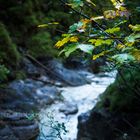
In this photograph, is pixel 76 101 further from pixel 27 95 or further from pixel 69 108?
pixel 27 95

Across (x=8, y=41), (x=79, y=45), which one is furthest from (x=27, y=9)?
(x=79, y=45)

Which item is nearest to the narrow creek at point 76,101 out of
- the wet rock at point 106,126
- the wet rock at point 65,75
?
the wet rock at point 65,75

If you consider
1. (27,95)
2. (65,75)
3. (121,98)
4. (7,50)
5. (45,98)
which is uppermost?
(121,98)

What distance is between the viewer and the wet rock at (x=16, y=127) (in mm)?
4410

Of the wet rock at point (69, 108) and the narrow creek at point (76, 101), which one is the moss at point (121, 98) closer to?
the narrow creek at point (76, 101)

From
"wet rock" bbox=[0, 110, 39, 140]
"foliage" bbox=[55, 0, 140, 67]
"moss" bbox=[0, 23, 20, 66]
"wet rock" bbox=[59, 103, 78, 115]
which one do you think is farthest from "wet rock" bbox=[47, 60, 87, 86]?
"foliage" bbox=[55, 0, 140, 67]

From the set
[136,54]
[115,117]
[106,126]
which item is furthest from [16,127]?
[136,54]

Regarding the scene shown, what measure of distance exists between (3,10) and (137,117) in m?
8.35

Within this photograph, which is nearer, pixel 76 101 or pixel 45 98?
pixel 45 98

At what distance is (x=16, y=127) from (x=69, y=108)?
7.03ft

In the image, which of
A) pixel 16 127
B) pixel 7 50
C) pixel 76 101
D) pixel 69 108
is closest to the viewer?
pixel 16 127

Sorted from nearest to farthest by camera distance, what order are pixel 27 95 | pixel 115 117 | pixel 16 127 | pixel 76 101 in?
1. pixel 115 117
2. pixel 16 127
3. pixel 27 95
4. pixel 76 101

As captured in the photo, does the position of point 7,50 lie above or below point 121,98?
below

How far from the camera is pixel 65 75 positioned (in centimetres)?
957
